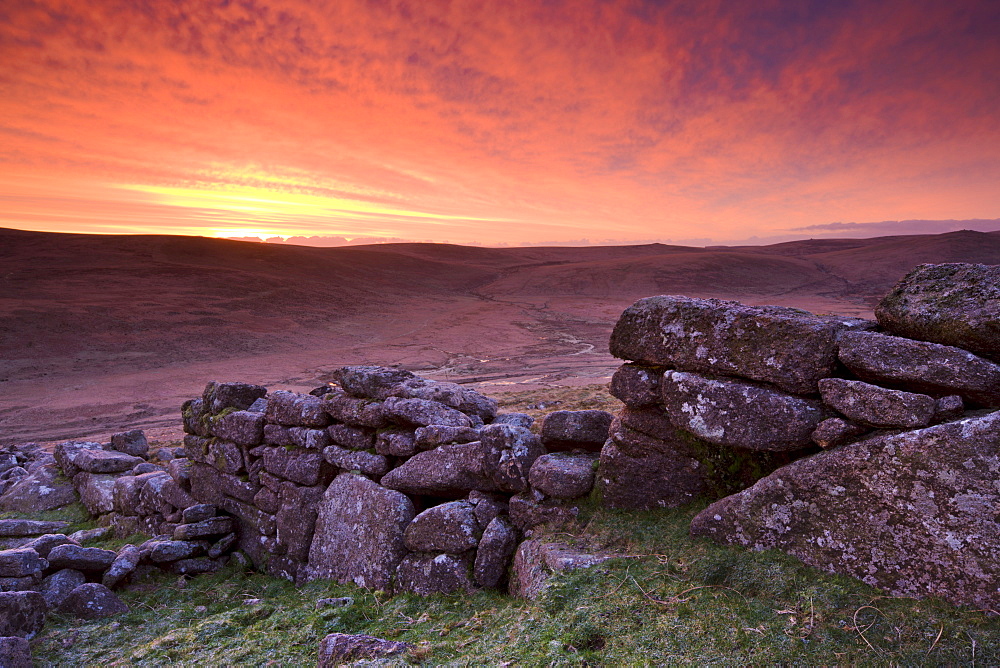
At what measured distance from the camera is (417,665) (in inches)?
168

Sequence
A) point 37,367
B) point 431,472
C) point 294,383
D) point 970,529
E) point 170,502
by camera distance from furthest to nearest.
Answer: point 37,367 < point 294,383 < point 170,502 < point 431,472 < point 970,529

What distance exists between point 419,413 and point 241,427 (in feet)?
10.2

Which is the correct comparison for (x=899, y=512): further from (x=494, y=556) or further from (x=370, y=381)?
(x=370, y=381)

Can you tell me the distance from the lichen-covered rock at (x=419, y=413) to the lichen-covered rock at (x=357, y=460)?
1.78 feet

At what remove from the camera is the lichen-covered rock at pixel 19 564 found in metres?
6.59

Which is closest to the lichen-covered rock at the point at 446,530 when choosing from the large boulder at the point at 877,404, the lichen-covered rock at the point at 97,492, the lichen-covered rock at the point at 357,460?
the lichen-covered rock at the point at 357,460

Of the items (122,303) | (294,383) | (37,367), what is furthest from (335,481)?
(122,303)

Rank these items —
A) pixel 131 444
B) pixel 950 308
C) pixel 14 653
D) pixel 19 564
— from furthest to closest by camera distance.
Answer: pixel 131 444, pixel 19 564, pixel 14 653, pixel 950 308

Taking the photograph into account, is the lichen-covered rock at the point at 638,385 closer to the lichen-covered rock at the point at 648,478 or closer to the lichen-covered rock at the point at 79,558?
the lichen-covered rock at the point at 648,478

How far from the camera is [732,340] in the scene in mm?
5156

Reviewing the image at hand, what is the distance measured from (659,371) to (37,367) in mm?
30952

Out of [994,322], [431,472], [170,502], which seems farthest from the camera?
[170,502]

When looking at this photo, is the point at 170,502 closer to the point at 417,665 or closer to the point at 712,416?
the point at 417,665

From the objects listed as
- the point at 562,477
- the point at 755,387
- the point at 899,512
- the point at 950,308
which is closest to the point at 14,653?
the point at 562,477
